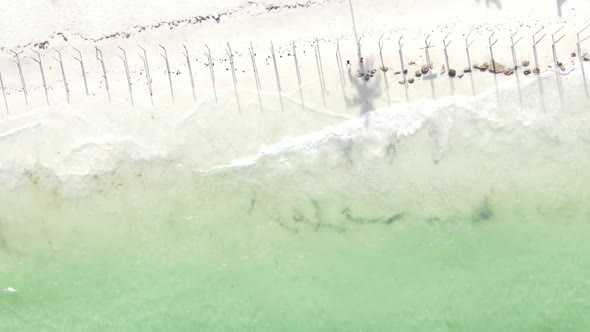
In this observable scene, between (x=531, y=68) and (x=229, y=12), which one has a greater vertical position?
(x=229, y=12)

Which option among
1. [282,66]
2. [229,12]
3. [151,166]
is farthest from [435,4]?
[151,166]

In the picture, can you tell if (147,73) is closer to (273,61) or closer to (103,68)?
(103,68)

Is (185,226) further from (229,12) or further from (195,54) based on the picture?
(229,12)

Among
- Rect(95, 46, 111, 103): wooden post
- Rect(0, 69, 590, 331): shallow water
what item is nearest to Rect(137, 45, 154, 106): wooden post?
Rect(95, 46, 111, 103): wooden post

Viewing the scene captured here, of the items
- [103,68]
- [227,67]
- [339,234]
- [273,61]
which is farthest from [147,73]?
[339,234]

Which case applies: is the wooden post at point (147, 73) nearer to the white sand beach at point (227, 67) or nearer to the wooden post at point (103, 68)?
the white sand beach at point (227, 67)

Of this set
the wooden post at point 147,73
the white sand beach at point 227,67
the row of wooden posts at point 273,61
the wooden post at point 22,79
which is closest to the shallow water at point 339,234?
the white sand beach at point 227,67

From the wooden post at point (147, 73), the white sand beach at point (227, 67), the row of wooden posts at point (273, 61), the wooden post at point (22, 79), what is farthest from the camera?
the wooden post at point (22, 79)

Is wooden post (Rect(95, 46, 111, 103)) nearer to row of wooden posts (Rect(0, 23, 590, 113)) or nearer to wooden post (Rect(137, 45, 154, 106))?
row of wooden posts (Rect(0, 23, 590, 113))
